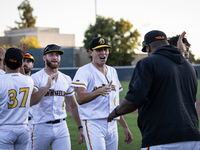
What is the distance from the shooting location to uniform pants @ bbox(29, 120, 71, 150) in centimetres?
456

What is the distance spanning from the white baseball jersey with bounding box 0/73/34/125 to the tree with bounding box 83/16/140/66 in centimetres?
4682

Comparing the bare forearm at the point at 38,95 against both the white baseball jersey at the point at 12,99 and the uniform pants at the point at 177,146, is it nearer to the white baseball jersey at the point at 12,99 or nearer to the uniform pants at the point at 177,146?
the white baseball jersey at the point at 12,99

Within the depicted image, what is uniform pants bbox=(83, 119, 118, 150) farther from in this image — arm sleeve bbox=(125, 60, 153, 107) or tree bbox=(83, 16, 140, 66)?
tree bbox=(83, 16, 140, 66)

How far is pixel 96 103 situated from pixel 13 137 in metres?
1.34

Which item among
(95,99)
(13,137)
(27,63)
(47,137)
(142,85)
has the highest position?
(27,63)

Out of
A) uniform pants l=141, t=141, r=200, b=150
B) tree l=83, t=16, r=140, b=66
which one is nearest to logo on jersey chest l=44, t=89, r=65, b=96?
uniform pants l=141, t=141, r=200, b=150

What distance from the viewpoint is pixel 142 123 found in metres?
3.00

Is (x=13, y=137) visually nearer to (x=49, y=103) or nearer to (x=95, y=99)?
(x=49, y=103)

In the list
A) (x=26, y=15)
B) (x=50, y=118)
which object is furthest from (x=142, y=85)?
(x=26, y=15)

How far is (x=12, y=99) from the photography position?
3598mm

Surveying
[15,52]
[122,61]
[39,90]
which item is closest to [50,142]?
[39,90]

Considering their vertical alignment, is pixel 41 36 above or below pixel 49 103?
above

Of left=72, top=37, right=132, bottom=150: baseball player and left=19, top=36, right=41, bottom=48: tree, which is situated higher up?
left=19, top=36, right=41, bottom=48: tree

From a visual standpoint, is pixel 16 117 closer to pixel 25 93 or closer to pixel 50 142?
pixel 25 93
